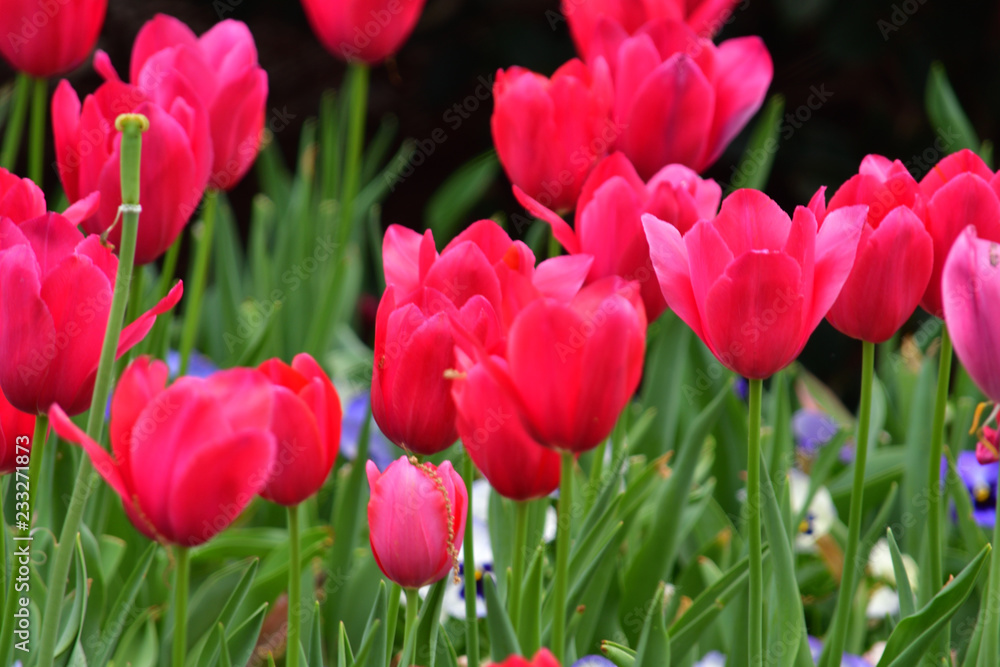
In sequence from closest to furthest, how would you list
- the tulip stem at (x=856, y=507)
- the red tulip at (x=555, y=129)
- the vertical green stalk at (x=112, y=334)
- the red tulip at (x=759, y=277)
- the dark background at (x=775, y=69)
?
the vertical green stalk at (x=112, y=334) → the red tulip at (x=759, y=277) → the tulip stem at (x=856, y=507) → the red tulip at (x=555, y=129) → the dark background at (x=775, y=69)

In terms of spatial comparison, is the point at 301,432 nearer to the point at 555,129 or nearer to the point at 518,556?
the point at 518,556

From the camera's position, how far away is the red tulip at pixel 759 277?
1.63 ft

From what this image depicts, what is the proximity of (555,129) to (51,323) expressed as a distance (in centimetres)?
40

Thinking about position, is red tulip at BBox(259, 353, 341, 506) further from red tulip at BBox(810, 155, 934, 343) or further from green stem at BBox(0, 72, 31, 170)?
green stem at BBox(0, 72, 31, 170)

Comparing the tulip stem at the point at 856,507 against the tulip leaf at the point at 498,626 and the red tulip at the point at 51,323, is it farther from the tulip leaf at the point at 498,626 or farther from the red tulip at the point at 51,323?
the red tulip at the point at 51,323

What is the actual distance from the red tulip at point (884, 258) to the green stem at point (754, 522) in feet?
0.34

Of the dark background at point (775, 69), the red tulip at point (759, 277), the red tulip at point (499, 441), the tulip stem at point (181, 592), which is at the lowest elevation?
the dark background at point (775, 69)

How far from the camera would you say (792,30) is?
178cm

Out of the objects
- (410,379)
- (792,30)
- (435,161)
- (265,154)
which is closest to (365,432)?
(410,379)

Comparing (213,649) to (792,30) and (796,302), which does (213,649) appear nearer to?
(796,302)

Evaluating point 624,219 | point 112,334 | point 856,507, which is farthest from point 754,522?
point 112,334

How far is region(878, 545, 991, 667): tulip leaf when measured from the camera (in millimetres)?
582

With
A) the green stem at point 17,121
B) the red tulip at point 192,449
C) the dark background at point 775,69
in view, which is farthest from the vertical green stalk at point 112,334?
the dark background at point 775,69

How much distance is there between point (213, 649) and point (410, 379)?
25 centimetres
